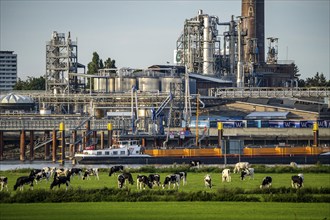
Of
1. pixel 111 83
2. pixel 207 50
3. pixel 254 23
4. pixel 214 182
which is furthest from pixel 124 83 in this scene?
pixel 214 182

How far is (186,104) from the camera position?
127 metres

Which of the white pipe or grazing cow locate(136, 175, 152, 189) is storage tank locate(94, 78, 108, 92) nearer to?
the white pipe

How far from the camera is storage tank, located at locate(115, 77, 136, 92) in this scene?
156 m

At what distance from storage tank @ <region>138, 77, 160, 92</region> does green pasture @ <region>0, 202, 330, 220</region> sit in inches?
4074

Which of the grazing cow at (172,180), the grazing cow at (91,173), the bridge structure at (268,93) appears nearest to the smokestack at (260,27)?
the bridge structure at (268,93)

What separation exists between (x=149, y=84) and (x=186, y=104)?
29.6m

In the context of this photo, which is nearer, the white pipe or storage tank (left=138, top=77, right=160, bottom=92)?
storage tank (left=138, top=77, right=160, bottom=92)

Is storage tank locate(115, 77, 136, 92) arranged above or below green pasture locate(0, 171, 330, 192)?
above

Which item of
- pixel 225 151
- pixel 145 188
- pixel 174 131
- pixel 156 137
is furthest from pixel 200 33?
pixel 145 188

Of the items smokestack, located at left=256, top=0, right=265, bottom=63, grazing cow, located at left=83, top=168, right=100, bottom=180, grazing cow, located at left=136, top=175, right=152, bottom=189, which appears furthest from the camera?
smokestack, located at left=256, top=0, right=265, bottom=63

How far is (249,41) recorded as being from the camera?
18088 cm

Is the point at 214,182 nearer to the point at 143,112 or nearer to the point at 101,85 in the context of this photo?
the point at 143,112

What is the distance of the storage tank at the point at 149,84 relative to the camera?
510 feet

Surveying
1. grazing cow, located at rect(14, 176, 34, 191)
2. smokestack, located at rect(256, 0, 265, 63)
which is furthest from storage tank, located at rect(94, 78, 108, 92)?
grazing cow, located at rect(14, 176, 34, 191)
